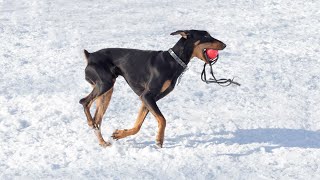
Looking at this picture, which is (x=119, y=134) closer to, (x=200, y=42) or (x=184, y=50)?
(x=184, y=50)

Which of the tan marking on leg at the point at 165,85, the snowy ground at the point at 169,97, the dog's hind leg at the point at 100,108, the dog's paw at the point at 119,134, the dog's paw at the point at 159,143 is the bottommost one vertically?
the snowy ground at the point at 169,97

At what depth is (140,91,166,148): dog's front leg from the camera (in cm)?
698

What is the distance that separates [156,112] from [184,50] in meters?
0.91

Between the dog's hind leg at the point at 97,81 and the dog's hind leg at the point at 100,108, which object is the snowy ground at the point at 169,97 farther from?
the dog's hind leg at the point at 97,81

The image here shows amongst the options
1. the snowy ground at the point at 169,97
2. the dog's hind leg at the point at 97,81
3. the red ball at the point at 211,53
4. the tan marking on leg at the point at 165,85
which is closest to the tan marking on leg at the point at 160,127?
the snowy ground at the point at 169,97

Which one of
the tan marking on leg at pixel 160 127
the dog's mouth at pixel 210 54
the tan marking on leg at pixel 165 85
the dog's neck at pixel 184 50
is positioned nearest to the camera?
the tan marking on leg at pixel 160 127

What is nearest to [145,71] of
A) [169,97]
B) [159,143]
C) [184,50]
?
[184,50]

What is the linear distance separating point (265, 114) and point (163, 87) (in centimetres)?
219

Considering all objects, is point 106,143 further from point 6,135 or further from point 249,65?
point 249,65

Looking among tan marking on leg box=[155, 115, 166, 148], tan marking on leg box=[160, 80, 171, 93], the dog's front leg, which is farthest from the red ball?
tan marking on leg box=[155, 115, 166, 148]

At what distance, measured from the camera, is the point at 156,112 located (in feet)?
22.9

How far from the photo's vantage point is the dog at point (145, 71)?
280 inches

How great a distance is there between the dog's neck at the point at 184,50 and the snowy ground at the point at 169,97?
1.13 metres

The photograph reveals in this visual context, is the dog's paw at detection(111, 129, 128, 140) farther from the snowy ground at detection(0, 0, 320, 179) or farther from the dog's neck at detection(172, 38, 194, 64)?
the dog's neck at detection(172, 38, 194, 64)
